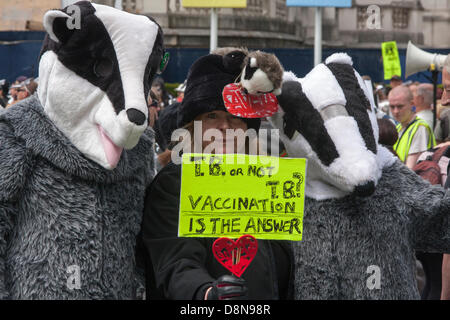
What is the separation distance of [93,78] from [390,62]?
8073 millimetres

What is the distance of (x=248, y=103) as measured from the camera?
263 centimetres

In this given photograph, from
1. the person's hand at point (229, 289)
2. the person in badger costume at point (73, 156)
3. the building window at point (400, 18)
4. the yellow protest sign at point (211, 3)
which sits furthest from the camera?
the building window at point (400, 18)

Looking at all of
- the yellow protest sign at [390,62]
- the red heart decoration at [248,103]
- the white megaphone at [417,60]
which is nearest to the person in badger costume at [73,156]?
the red heart decoration at [248,103]

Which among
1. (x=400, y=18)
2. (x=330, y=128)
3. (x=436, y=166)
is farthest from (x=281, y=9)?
(x=330, y=128)

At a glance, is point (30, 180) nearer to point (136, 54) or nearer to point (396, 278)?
point (136, 54)

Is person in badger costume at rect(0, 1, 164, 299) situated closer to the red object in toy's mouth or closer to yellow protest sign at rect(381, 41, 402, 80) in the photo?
the red object in toy's mouth

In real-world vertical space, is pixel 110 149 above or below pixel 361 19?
below

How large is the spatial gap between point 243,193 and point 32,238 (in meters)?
0.74

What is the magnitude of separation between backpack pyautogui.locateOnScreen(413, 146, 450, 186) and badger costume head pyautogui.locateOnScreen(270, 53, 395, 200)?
5.08 feet

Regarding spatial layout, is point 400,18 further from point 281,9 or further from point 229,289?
point 229,289

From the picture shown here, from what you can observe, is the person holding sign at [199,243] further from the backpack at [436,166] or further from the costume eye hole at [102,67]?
the backpack at [436,166]

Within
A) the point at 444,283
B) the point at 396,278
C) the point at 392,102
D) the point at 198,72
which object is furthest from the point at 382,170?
the point at 392,102

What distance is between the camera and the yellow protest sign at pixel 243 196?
8.04ft
